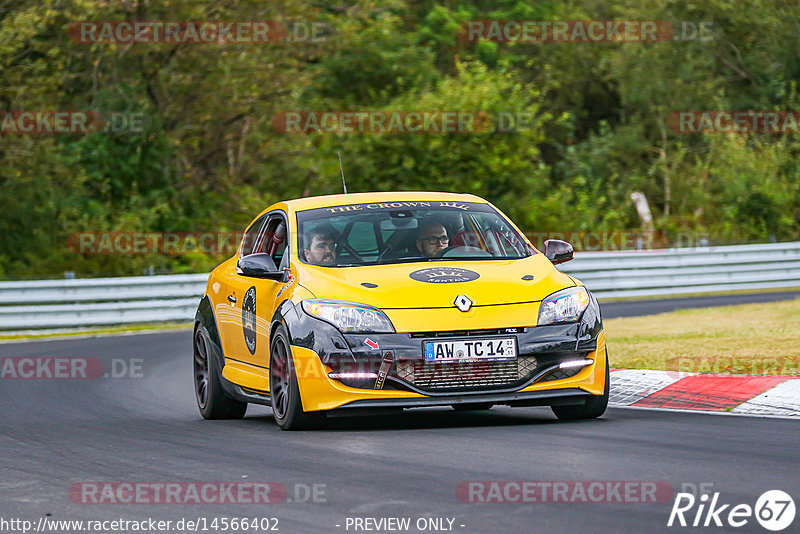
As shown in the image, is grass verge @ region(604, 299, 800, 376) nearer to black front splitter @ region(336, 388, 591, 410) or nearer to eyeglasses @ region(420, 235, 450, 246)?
eyeglasses @ region(420, 235, 450, 246)

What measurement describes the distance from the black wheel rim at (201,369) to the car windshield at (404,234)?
1750mm

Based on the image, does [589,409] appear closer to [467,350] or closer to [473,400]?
[473,400]

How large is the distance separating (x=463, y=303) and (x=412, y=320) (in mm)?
345

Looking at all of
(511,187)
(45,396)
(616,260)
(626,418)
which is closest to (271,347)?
(626,418)

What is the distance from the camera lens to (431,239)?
31.8ft

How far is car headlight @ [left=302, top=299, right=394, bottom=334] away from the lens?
8.52m

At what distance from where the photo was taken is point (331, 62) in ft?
114

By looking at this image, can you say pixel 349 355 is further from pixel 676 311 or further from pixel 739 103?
pixel 739 103

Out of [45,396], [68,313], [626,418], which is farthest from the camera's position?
[68,313]

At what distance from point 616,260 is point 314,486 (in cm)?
2054

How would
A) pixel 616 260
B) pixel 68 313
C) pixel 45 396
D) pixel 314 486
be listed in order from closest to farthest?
pixel 314 486 → pixel 45 396 → pixel 68 313 → pixel 616 260

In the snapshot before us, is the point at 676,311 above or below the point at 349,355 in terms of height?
below

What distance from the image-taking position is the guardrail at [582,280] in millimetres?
22531

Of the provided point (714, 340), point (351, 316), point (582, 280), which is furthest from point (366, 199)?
point (582, 280)
